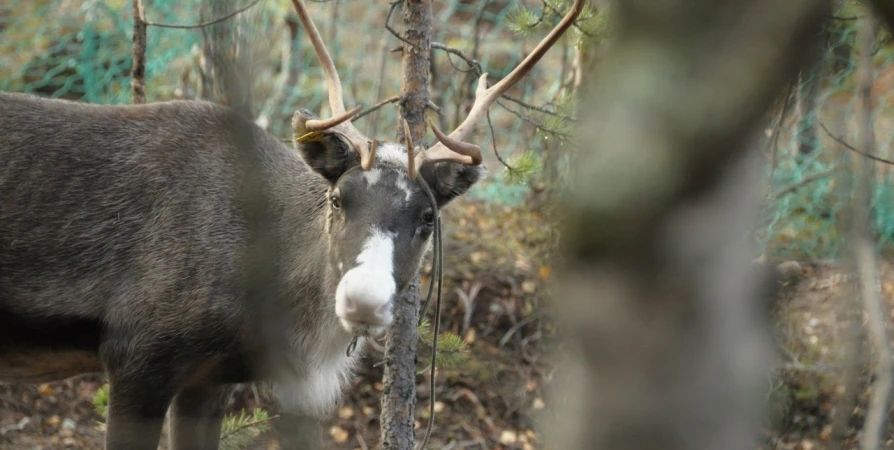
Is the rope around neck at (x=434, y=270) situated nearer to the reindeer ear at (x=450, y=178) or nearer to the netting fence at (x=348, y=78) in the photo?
the reindeer ear at (x=450, y=178)

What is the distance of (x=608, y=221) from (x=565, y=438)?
0.28 m

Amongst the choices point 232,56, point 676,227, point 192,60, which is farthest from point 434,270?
point 192,60

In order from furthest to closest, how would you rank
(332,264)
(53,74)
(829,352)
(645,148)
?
(53,74), (829,352), (332,264), (645,148)

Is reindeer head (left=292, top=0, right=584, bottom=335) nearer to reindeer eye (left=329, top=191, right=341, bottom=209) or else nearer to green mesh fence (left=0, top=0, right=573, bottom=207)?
reindeer eye (left=329, top=191, right=341, bottom=209)

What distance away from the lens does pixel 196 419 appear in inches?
205

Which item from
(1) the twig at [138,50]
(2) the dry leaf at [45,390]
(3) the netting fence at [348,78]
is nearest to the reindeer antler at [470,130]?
(1) the twig at [138,50]

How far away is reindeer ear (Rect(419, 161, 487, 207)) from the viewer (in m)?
4.54

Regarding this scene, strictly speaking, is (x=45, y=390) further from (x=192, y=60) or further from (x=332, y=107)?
(x=332, y=107)

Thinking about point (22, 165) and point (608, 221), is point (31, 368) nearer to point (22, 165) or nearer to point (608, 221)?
point (22, 165)

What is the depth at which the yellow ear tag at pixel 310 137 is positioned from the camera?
14.2ft

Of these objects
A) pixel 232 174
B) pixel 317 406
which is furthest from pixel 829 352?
pixel 232 174

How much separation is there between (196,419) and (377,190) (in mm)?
1812

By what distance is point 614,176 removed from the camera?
1076 millimetres

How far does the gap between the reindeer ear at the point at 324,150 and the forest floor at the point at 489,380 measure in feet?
6.59
